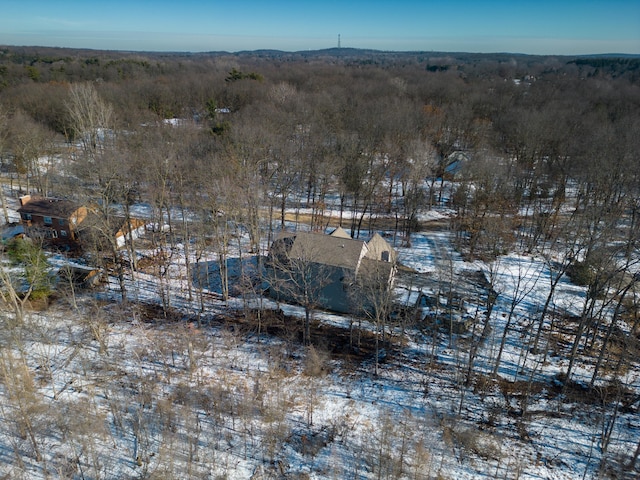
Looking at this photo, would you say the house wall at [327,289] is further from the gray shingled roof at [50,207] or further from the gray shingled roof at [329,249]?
the gray shingled roof at [50,207]

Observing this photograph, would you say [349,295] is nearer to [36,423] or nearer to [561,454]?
[561,454]

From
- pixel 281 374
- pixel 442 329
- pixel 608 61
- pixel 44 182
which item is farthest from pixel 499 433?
pixel 608 61

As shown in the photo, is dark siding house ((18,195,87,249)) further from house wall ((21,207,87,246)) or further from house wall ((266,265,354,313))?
house wall ((266,265,354,313))

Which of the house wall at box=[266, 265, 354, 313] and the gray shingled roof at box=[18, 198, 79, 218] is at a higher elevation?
the gray shingled roof at box=[18, 198, 79, 218]

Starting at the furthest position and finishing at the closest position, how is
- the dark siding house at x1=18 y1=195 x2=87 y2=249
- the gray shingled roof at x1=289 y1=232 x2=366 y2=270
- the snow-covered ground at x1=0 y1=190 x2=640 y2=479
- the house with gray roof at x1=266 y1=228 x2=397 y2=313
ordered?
Answer: 1. the dark siding house at x1=18 y1=195 x2=87 y2=249
2. the gray shingled roof at x1=289 y1=232 x2=366 y2=270
3. the house with gray roof at x1=266 y1=228 x2=397 y2=313
4. the snow-covered ground at x1=0 y1=190 x2=640 y2=479

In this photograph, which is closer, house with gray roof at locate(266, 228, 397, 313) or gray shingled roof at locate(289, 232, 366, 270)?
house with gray roof at locate(266, 228, 397, 313)

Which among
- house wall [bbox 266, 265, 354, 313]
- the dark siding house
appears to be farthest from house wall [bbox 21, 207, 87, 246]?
house wall [bbox 266, 265, 354, 313]

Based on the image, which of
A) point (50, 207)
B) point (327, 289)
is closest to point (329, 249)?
point (327, 289)

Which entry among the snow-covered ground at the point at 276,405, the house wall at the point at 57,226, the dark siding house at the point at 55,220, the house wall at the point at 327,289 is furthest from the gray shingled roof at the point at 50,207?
the house wall at the point at 327,289
